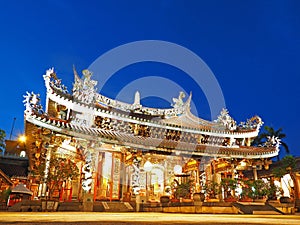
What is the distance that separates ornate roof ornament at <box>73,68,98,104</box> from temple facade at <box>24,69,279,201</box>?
0.04 feet

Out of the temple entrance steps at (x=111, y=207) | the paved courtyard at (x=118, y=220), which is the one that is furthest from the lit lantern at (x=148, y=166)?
the paved courtyard at (x=118, y=220)

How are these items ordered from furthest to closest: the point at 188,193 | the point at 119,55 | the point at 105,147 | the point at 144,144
Result: the point at 119,55
the point at 105,147
the point at 144,144
the point at 188,193

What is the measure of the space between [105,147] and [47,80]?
5.88 m

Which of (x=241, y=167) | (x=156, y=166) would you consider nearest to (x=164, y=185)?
(x=156, y=166)

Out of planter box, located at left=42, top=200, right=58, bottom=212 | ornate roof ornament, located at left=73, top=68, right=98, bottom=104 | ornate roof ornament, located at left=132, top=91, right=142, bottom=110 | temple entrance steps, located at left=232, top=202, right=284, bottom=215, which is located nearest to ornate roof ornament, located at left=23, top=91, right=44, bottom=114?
ornate roof ornament, located at left=73, top=68, right=98, bottom=104

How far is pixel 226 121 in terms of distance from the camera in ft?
76.5

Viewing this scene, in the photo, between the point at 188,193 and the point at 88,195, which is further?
the point at 188,193

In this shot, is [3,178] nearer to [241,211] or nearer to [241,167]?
[241,211]

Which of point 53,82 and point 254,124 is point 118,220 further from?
point 254,124

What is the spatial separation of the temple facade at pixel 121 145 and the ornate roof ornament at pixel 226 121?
0.83 feet

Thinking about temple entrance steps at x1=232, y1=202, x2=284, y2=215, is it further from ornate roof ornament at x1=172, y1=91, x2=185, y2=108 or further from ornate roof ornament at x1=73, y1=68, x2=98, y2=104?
ornate roof ornament at x1=73, y1=68, x2=98, y2=104

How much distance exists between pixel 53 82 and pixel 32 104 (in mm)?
3225

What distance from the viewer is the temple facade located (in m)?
13.5

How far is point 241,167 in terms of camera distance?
2133cm
